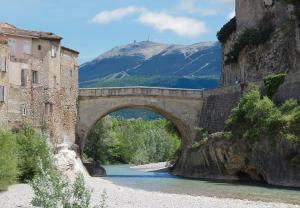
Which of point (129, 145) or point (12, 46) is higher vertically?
point (12, 46)

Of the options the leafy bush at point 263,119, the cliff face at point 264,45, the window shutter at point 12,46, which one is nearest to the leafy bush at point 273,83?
the leafy bush at point 263,119

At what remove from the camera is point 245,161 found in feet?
160

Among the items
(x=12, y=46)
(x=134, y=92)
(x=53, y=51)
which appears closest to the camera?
(x=12, y=46)

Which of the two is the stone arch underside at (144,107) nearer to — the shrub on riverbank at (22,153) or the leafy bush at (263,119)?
the leafy bush at (263,119)

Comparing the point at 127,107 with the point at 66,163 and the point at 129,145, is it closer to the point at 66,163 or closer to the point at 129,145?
the point at 66,163

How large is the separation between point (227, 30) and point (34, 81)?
1169 inches

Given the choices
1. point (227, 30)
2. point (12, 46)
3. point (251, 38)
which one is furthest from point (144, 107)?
point (12, 46)

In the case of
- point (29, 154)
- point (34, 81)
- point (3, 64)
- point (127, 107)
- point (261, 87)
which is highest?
point (3, 64)

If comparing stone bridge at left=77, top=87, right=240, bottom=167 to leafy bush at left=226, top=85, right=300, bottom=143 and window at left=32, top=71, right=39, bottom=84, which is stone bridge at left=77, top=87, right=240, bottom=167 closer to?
leafy bush at left=226, top=85, right=300, bottom=143

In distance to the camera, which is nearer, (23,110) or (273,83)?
(23,110)

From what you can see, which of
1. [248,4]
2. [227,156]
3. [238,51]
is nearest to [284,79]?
[227,156]

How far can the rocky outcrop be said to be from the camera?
4212 centimetres

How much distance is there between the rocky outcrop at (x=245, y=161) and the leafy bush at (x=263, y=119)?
23.2 inches

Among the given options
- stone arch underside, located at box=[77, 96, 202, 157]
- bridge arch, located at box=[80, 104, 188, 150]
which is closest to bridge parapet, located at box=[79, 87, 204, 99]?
stone arch underside, located at box=[77, 96, 202, 157]
